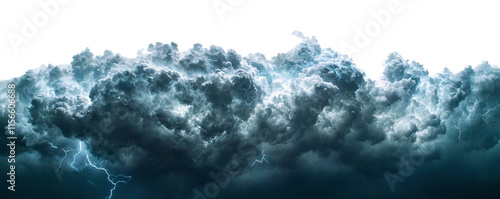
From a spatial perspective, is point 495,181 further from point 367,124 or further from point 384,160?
point 367,124

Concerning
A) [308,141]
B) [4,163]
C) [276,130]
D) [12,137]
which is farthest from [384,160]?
[4,163]

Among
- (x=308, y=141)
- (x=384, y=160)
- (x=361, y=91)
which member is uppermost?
(x=361, y=91)

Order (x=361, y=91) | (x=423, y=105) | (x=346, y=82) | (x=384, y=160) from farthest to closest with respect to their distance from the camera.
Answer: (x=384, y=160) → (x=423, y=105) → (x=361, y=91) → (x=346, y=82)

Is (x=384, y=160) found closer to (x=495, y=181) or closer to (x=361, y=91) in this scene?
(x=361, y=91)

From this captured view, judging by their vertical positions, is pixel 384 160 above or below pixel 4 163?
below

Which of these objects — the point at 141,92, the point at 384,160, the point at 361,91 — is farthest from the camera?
the point at 384,160

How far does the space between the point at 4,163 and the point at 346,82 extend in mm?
16483

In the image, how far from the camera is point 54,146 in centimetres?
1299

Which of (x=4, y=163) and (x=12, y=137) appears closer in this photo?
(x=12, y=137)

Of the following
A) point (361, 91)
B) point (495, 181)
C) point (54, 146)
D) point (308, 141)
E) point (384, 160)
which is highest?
point (54, 146)

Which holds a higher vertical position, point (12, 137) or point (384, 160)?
point (12, 137)

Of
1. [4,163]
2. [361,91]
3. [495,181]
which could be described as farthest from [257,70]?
[495,181]

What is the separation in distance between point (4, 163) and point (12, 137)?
7.52 ft

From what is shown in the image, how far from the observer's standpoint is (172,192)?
1493 centimetres
